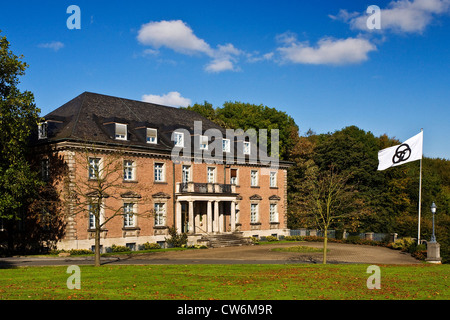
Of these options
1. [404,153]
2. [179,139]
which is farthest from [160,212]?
[404,153]

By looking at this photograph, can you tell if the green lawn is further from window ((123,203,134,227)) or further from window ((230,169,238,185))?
window ((230,169,238,185))

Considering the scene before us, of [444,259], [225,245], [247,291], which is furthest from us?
[225,245]

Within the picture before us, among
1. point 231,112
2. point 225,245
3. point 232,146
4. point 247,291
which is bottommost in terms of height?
point 225,245

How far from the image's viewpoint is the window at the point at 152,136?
46844 millimetres

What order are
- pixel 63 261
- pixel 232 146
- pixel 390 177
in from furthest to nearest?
pixel 390 177
pixel 232 146
pixel 63 261

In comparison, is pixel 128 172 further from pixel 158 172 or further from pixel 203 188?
pixel 203 188

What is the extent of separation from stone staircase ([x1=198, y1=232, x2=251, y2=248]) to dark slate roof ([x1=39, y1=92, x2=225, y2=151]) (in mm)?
9427

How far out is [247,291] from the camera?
Answer: 17344mm

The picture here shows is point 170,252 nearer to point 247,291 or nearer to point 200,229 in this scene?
point 200,229

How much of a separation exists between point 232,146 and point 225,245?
12369 millimetres

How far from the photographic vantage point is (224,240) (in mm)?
48125

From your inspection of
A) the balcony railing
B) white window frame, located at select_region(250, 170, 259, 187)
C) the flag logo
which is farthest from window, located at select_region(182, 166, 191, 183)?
the flag logo

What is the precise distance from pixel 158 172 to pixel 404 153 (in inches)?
868
